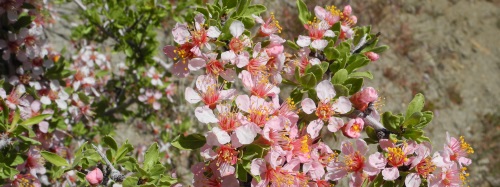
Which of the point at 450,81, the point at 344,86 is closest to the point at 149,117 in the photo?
the point at 344,86

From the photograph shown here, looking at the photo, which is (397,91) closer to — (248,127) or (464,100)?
(464,100)

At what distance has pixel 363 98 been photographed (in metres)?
1.90

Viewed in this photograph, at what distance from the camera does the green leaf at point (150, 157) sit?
6.21ft

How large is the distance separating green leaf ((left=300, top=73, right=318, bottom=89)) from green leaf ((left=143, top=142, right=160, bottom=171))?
680 millimetres

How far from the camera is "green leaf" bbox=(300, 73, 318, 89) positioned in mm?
1839

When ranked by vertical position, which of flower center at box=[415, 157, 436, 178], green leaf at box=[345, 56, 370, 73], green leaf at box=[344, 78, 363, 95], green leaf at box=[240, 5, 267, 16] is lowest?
flower center at box=[415, 157, 436, 178]

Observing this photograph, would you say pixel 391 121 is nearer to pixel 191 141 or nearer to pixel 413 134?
pixel 413 134

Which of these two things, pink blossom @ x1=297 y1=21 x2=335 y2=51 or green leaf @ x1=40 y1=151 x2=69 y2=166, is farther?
pink blossom @ x1=297 y1=21 x2=335 y2=51

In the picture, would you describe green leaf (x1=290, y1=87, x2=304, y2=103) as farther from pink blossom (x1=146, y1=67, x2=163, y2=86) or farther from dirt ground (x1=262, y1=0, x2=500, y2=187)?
dirt ground (x1=262, y1=0, x2=500, y2=187)

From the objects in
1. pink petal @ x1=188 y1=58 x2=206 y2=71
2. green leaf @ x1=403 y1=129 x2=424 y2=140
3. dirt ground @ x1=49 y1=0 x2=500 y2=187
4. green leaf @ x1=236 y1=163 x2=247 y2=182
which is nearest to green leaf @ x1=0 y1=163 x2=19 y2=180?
pink petal @ x1=188 y1=58 x2=206 y2=71

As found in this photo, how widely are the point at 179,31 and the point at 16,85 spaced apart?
1421 millimetres

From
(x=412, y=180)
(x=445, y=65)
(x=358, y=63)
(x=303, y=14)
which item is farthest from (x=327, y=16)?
(x=445, y=65)

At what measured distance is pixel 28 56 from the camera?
108 inches

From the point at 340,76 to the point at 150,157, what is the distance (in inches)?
34.7
